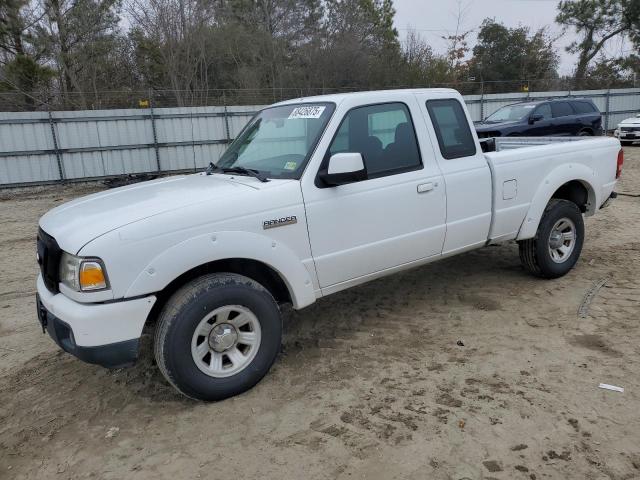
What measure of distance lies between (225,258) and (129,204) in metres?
0.75

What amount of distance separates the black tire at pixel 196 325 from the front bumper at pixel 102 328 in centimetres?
16

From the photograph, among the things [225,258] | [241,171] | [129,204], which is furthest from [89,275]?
[241,171]

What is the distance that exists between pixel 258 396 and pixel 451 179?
7.65 feet

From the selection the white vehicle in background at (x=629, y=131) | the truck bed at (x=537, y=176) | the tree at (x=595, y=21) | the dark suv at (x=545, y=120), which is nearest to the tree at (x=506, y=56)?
the tree at (x=595, y=21)

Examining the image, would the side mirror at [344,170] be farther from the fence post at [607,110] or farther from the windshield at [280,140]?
the fence post at [607,110]

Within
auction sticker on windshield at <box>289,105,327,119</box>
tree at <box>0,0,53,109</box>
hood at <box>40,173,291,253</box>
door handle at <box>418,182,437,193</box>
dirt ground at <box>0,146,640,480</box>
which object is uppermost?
tree at <box>0,0,53,109</box>

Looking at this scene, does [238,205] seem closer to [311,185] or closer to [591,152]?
[311,185]

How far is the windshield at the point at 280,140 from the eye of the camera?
3699 mm

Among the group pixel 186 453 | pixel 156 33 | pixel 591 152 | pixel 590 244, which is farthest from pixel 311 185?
pixel 156 33

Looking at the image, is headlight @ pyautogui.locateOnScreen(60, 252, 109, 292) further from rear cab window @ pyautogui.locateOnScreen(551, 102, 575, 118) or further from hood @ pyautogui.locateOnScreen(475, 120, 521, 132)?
rear cab window @ pyautogui.locateOnScreen(551, 102, 575, 118)

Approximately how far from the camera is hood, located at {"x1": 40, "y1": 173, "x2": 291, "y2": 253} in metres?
2.99

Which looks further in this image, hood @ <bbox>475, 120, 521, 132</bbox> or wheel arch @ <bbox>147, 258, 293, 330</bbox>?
hood @ <bbox>475, 120, 521, 132</bbox>

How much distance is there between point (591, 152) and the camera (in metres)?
5.36

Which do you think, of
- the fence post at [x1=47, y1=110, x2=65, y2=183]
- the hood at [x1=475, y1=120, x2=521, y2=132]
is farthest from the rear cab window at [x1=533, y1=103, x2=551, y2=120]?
the fence post at [x1=47, y1=110, x2=65, y2=183]
